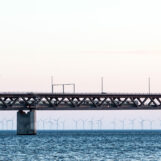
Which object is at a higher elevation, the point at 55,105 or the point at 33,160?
the point at 55,105

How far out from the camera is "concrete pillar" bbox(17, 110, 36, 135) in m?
184

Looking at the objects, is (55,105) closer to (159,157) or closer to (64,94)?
(64,94)

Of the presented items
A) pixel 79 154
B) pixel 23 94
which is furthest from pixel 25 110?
pixel 79 154

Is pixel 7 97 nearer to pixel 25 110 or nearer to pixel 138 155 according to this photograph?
pixel 25 110

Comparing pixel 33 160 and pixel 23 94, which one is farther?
pixel 23 94

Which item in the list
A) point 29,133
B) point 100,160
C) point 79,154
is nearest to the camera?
point 100,160

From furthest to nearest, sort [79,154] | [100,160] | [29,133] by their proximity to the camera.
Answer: [29,133], [79,154], [100,160]

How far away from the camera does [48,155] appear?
99000 mm

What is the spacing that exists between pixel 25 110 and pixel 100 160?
10314 cm

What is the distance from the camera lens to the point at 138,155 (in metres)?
99.8

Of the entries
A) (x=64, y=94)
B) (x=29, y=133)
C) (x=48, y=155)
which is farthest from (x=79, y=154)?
(x=64, y=94)

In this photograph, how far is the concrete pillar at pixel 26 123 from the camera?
7254 inches

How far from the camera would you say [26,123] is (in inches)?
7244

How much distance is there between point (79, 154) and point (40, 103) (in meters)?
96.2
